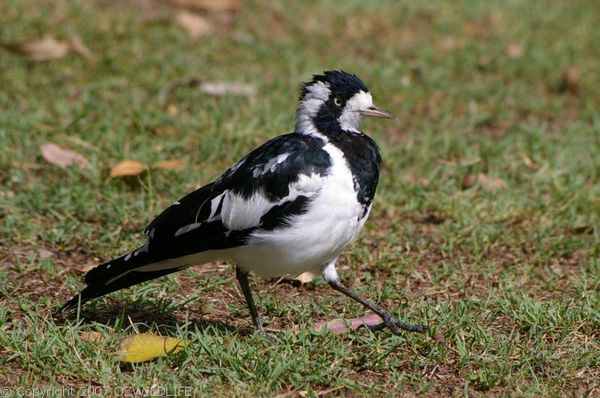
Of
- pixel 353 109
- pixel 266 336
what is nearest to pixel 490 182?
pixel 353 109

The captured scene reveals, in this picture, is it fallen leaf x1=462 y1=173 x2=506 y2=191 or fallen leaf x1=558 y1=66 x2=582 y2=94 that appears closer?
fallen leaf x1=462 y1=173 x2=506 y2=191

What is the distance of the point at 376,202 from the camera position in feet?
16.5

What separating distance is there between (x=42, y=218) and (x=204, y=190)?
123 centimetres

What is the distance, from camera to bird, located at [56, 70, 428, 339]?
3541 millimetres

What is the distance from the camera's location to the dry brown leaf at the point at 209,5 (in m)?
7.27

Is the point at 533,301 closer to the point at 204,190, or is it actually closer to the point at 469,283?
the point at 469,283

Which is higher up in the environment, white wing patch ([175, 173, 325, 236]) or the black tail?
white wing patch ([175, 173, 325, 236])

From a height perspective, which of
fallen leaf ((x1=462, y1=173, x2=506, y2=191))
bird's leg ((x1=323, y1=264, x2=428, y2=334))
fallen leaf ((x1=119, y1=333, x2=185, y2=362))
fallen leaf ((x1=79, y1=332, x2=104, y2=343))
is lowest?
fallen leaf ((x1=79, y1=332, x2=104, y2=343))

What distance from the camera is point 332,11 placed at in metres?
7.42

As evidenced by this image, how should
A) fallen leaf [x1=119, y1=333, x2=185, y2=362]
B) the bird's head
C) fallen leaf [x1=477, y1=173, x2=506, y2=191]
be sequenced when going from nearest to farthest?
fallen leaf [x1=119, y1=333, x2=185, y2=362], the bird's head, fallen leaf [x1=477, y1=173, x2=506, y2=191]

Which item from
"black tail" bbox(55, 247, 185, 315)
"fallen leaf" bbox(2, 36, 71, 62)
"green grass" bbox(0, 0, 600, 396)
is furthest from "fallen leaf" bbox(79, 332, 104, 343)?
"fallen leaf" bbox(2, 36, 71, 62)

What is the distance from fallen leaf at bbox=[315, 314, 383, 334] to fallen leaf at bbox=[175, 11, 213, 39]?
3527mm

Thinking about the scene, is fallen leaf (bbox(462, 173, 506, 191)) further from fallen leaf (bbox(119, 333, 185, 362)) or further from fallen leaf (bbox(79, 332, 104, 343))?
fallen leaf (bbox(79, 332, 104, 343))

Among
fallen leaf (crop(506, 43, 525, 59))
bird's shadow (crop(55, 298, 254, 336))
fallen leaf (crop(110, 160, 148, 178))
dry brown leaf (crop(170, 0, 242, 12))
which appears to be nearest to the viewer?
bird's shadow (crop(55, 298, 254, 336))
